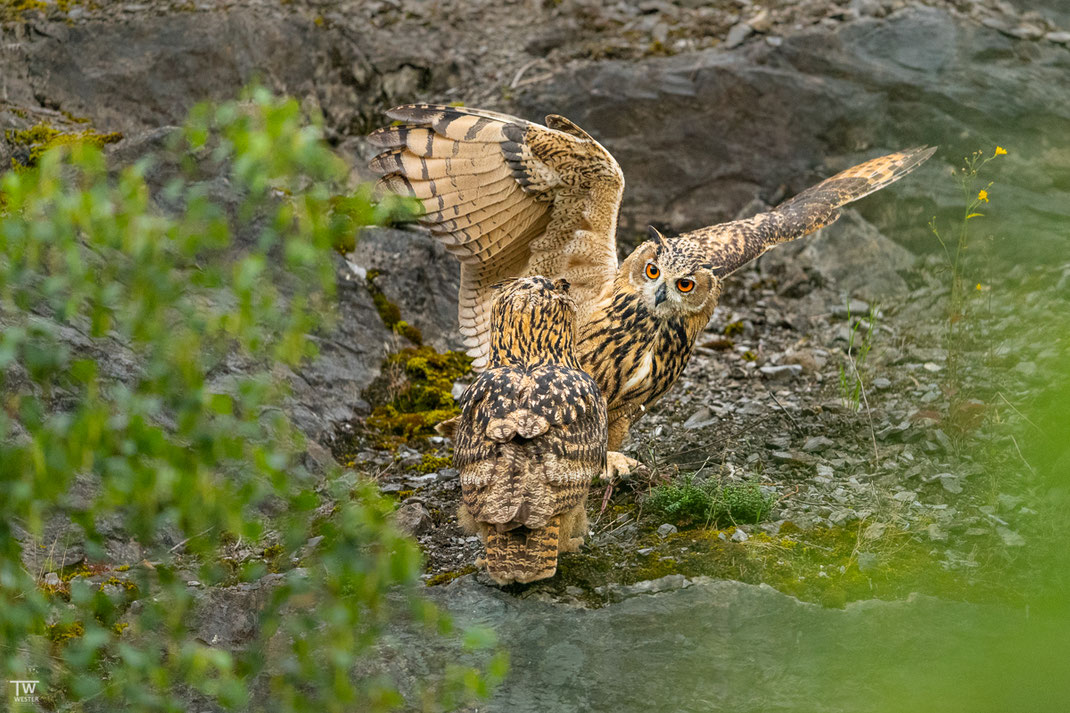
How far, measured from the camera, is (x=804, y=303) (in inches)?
301

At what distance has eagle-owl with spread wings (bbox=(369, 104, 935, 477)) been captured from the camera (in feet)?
17.7

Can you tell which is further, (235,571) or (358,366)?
(358,366)

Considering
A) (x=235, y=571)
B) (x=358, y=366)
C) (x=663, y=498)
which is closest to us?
(x=235, y=571)

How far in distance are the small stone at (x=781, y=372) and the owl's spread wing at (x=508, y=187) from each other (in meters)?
1.59

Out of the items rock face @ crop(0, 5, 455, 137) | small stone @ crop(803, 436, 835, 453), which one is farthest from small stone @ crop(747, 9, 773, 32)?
small stone @ crop(803, 436, 835, 453)

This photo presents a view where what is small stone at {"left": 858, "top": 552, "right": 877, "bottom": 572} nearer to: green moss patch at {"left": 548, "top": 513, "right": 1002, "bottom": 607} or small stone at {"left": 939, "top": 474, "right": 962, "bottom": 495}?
green moss patch at {"left": 548, "top": 513, "right": 1002, "bottom": 607}

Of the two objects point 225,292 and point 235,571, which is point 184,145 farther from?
point 235,571

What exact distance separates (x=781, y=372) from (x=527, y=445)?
3123mm

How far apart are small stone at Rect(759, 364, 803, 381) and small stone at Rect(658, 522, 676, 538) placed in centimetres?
216

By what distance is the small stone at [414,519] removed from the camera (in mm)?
5133

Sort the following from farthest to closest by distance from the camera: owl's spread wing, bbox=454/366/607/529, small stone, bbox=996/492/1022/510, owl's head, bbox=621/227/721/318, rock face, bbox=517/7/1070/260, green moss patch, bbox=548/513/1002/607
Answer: rock face, bbox=517/7/1070/260 < owl's head, bbox=621/227/721/318 < small stone, bbox=996/492/1022/510 < green moss patch, bbox=548/513/1002/607 < owl's spread wing, bbox=454/366/607/529

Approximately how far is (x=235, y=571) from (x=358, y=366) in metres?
2.17

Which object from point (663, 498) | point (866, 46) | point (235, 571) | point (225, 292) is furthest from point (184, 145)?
point (866, 46)

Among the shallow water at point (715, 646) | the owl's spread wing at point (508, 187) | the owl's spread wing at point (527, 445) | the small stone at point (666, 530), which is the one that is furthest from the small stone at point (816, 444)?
the shallow water at point (715, 646)
